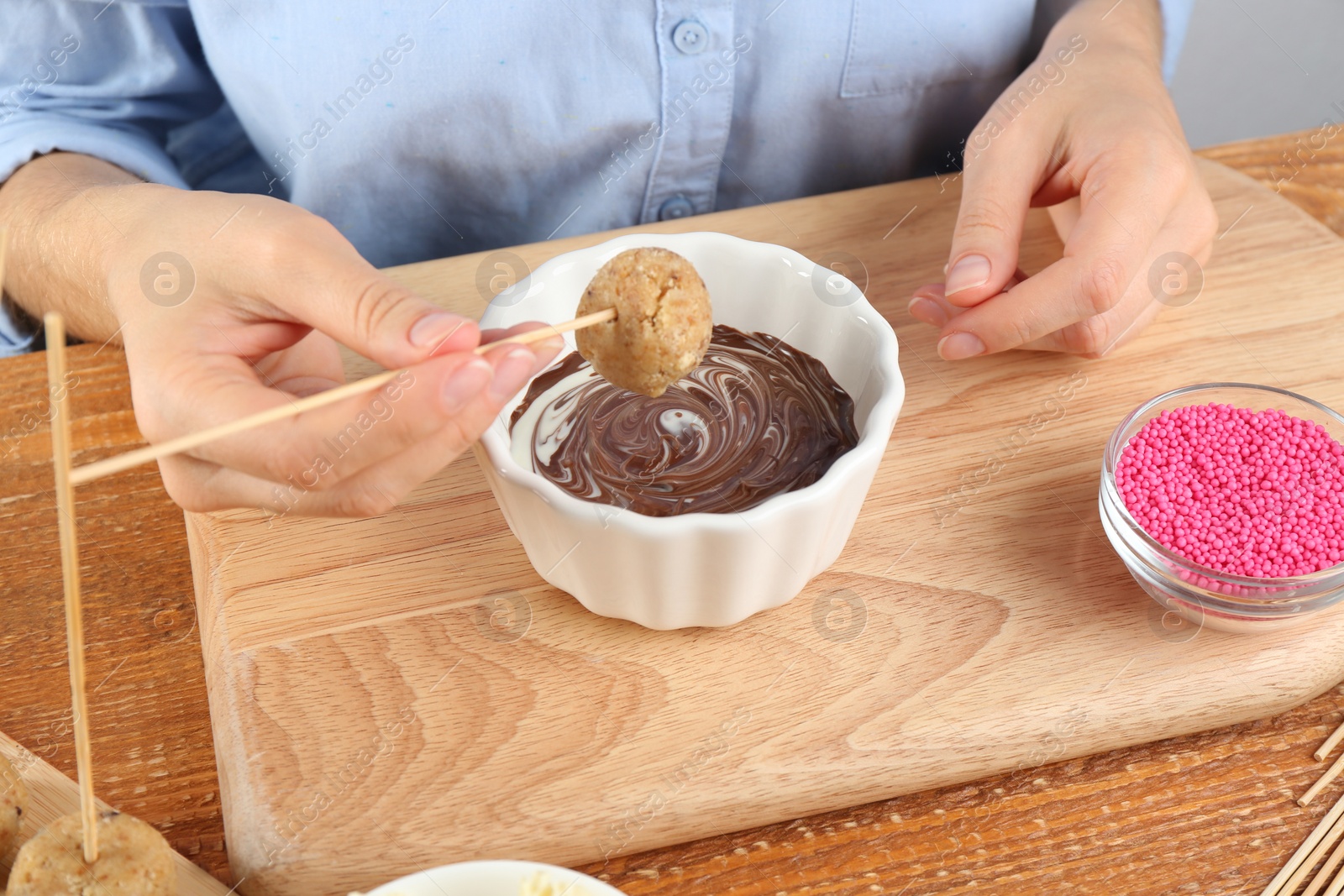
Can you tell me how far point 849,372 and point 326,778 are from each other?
888 mm

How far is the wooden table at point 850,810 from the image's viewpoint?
117 centimetres

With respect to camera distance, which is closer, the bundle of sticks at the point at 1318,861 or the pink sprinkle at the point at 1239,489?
the bundle of sticks at the point at 1318,861

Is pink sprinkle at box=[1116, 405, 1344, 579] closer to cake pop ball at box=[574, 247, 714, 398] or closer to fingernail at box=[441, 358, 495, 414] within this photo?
cake pop ball at box=[574, 247, 714, 398]

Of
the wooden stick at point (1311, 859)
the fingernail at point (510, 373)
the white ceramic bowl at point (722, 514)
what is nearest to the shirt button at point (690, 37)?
the white ceramic bowl at point (722, 514)

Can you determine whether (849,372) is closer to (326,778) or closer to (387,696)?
(387,696)

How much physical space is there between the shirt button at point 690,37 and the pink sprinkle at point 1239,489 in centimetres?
102

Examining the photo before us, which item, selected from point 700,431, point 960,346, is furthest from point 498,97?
point 960,346

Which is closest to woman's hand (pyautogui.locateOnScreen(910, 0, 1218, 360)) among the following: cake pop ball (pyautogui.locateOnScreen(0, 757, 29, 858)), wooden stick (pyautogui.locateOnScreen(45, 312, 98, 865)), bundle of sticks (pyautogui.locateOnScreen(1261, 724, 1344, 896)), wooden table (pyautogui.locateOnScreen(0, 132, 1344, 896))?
wooden table (pyautogui.locateOnScreen(0, 132, 1344, 896))

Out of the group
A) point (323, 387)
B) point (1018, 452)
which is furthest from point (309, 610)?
point (1018, 452)

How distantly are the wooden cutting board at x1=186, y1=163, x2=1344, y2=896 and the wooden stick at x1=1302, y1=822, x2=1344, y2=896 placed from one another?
185mm

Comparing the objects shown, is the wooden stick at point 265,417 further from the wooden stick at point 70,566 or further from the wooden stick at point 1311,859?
the wooden stick at point 1311,859

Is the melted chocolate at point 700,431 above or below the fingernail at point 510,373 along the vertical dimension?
below

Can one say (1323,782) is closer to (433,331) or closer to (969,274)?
(969,274)

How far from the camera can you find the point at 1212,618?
1.31m
